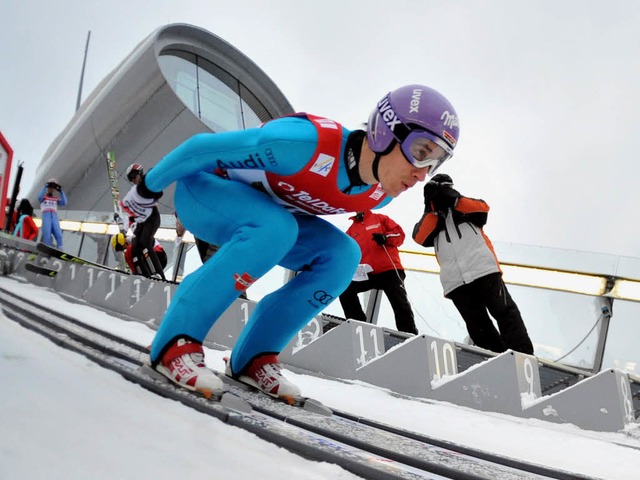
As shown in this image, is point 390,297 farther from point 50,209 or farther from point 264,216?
point 50,209

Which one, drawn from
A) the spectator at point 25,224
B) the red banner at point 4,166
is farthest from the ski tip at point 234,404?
the spectator at point 25,224

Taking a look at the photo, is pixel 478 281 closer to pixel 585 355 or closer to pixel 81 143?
pixel 585 355

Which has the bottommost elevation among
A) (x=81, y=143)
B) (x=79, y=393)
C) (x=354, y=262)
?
(x=79, y=393)

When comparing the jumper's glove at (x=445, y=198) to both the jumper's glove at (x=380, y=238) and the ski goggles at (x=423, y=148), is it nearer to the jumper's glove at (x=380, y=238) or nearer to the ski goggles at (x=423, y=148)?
the jumper's glove at (x=380, y=238)

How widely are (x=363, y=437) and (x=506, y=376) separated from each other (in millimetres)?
1827

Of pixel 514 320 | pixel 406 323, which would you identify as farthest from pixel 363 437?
pixel 406 323

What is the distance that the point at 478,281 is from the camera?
4.31 m

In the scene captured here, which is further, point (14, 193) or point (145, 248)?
point (14, 193)

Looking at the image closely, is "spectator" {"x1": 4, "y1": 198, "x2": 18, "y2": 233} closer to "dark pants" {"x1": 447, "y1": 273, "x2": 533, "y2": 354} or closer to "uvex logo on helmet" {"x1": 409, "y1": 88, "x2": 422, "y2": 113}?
"dark pants" {"x1": 447, "y1": 273, "x2": 533, "y2": 354}

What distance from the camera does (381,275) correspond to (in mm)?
5500

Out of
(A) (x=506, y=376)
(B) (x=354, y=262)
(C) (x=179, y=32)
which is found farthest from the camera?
(C) (x=179, y=32)

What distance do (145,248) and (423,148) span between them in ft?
19.8

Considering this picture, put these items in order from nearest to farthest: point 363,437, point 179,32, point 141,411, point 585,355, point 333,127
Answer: point 141,411 < point 363,437 < point 333,127 < point 585,355 < point 179,32

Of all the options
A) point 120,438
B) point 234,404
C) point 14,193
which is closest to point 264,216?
point 234,404
